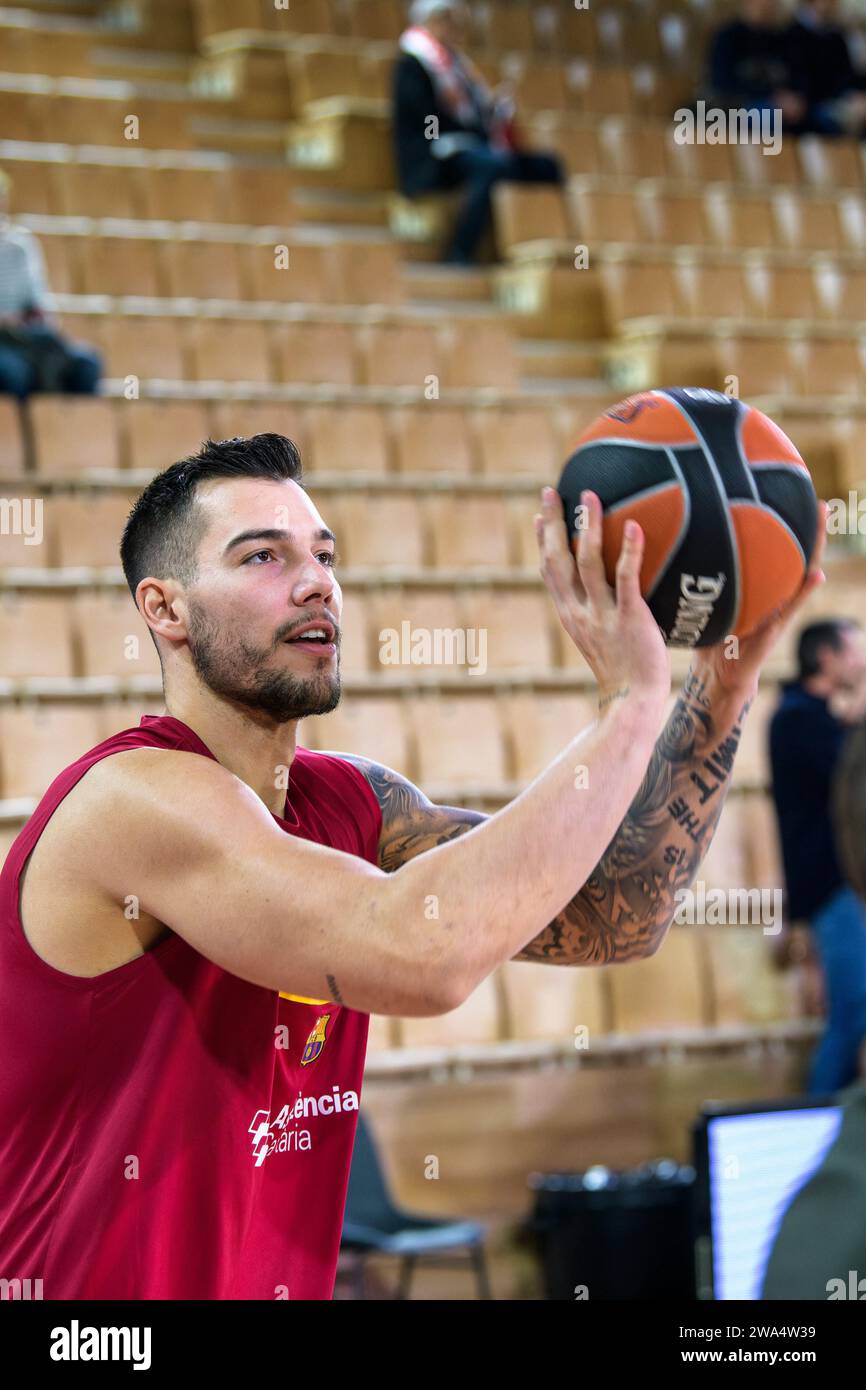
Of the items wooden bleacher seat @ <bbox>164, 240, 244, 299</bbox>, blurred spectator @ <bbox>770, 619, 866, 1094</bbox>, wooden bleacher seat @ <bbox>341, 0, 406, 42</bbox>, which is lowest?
blurred spectator @ <bbox>770, 619, 866, 1094</bbox>

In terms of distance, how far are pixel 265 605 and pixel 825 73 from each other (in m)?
7.63

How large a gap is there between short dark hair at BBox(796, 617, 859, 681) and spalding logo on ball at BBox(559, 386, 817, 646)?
10.4ft

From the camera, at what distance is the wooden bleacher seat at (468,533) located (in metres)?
5.88

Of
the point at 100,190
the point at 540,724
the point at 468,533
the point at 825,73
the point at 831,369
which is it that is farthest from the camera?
the point at 825,73

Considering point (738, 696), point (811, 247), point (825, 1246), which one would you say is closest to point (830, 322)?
point (811, 247)

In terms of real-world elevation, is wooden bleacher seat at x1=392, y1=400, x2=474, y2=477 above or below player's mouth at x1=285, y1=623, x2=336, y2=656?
above

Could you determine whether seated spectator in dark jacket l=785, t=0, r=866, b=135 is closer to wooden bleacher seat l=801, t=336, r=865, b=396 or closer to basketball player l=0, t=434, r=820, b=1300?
wooden bleacher seat l=801, t=336, r=865, b=396

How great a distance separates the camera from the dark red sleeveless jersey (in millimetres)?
1688

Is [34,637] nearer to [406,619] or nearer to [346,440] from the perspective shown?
[406,619]

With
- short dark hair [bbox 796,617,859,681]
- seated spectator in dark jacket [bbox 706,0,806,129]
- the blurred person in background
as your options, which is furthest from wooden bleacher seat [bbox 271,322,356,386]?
the blurred person in background

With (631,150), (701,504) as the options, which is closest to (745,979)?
(701,504)

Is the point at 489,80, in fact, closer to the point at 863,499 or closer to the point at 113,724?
the point at 863,499

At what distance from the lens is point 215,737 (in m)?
1.85

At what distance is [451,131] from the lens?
7207mm
